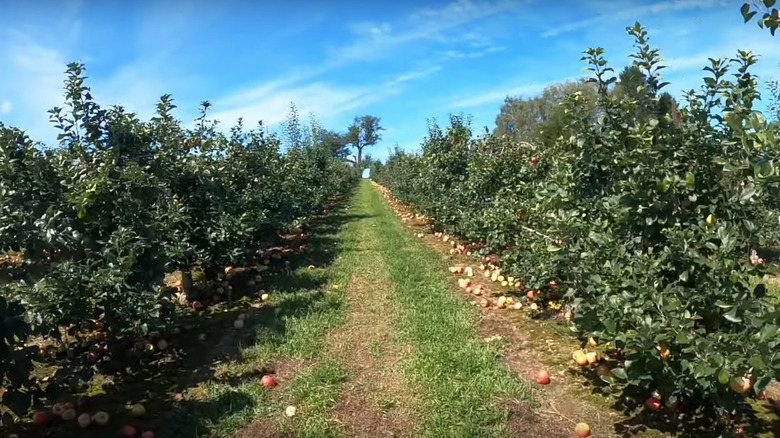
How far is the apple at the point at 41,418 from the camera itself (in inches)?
137

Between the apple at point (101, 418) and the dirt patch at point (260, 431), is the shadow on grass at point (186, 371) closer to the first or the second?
the apple at point (101, 418)

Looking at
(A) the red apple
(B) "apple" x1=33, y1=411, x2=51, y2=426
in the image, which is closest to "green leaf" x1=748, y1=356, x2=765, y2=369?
(A) the red apple

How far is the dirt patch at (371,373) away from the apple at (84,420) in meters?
1.58

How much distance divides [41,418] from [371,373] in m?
2.28

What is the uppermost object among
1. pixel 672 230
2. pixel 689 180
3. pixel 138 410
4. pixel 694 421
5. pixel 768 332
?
pixel 689 180

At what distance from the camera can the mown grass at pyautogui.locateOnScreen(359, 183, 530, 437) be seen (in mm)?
3598

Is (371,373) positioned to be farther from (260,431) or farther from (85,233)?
(85,233)

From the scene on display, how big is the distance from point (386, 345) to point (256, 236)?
14.8 ft

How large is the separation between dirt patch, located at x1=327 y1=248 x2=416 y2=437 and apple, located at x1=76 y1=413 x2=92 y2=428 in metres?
1.58

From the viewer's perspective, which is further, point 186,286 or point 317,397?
point 186,286

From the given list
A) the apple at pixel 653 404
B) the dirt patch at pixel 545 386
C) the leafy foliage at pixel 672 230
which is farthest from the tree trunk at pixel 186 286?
the apple at pixel 653 404

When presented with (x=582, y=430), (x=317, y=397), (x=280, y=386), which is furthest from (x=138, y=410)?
(x=582, y=430)

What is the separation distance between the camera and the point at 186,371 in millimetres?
4516

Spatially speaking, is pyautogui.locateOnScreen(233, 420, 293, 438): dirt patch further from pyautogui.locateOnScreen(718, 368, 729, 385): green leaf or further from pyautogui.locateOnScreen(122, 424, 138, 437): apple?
pyautogui.locateOnScreen(718, 368, 729, 385): green leaf
